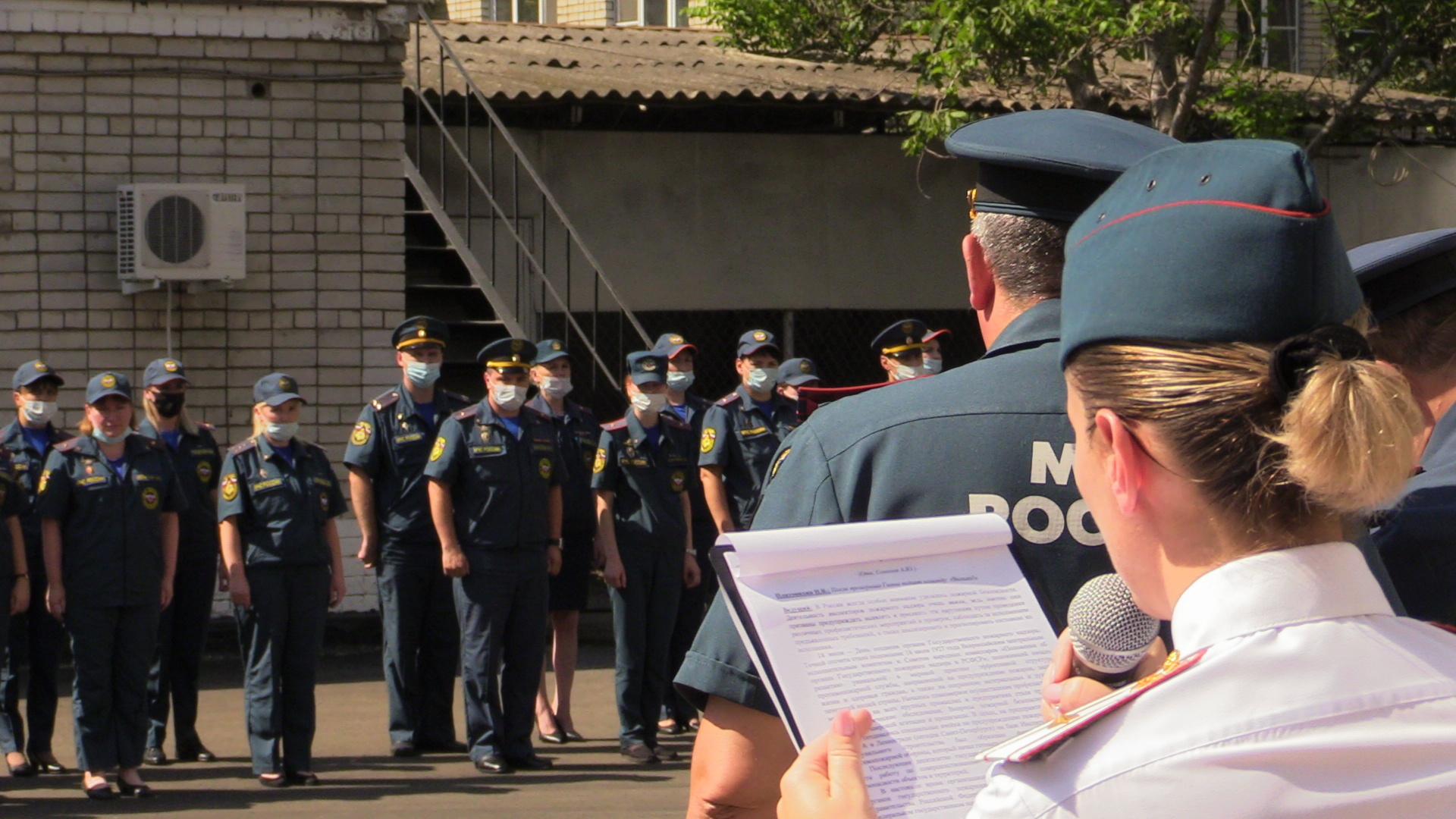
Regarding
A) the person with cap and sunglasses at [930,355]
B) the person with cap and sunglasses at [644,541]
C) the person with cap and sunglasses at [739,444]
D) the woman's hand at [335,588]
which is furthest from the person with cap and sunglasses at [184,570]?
the person with cap and sunglasses at [930,355]

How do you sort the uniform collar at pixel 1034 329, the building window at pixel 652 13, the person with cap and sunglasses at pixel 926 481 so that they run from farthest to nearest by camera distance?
1. the building window at pixel 652 13
2. the uniform collar at pixel 1034 329
3. the person with cap and sunglasses at pixel 926 481

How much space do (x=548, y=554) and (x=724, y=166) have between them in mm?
5445

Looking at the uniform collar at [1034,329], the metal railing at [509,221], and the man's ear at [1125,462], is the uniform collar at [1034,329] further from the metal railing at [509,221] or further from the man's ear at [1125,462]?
the metal railing at [509,221]

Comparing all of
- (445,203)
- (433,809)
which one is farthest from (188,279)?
(433,809)

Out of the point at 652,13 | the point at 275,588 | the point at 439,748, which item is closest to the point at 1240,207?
the point at 275,588

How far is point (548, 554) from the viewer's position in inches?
330

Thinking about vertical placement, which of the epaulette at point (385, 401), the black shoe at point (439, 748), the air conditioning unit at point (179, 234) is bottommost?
the black shoe at point (439, 748)

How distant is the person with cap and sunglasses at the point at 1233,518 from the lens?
4.02 feet

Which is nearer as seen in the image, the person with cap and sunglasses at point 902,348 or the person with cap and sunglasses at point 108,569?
the person with cap and sunglasses at point 108,569

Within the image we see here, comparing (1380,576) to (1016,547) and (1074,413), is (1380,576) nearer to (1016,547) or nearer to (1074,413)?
(1016,547)

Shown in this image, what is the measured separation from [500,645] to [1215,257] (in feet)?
22.6

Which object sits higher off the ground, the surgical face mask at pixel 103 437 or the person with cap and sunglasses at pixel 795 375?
A: the person with cap and sunglasses at pixel 795 375

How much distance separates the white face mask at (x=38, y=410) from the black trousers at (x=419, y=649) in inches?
72.5

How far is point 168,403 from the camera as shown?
8.45 metres
